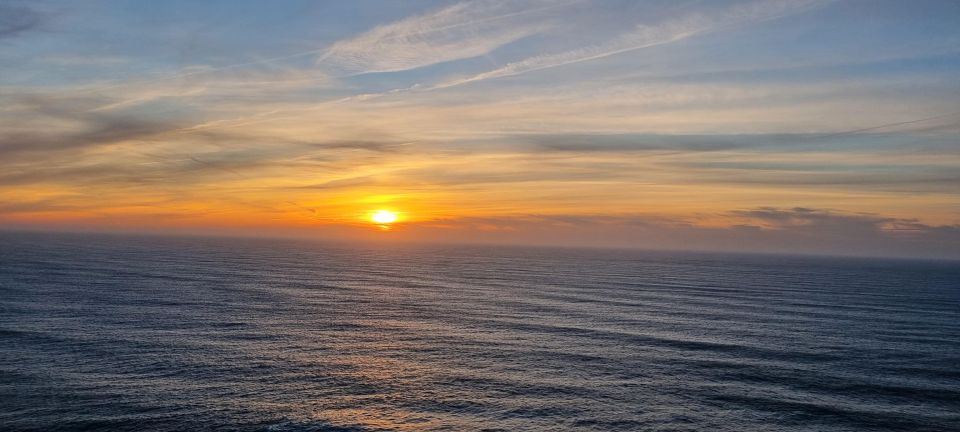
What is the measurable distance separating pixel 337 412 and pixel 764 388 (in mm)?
41756

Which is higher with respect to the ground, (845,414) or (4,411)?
(4,411)

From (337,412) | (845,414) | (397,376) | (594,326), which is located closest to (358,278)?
(594,326)

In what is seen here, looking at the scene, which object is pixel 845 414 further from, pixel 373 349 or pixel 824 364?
pixel 373 349

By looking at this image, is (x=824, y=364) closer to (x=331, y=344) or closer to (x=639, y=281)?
(x=331, y=344)

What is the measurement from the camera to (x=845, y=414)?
5544cm

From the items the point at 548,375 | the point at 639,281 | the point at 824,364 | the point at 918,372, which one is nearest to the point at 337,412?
the point at 548,375

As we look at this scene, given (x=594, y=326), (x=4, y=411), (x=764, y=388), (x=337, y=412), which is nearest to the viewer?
(x=4, y=411)

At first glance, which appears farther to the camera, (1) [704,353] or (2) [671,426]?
(1) [704,353]

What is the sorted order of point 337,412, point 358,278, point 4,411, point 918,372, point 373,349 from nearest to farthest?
point 4,411
point 337,412
point 918,372
point 373,349
point 358,278

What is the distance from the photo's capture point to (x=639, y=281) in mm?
184000

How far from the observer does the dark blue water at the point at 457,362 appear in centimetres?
5209

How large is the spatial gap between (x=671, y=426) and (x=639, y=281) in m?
137

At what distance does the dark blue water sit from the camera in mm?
52094

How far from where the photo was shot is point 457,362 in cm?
7062
